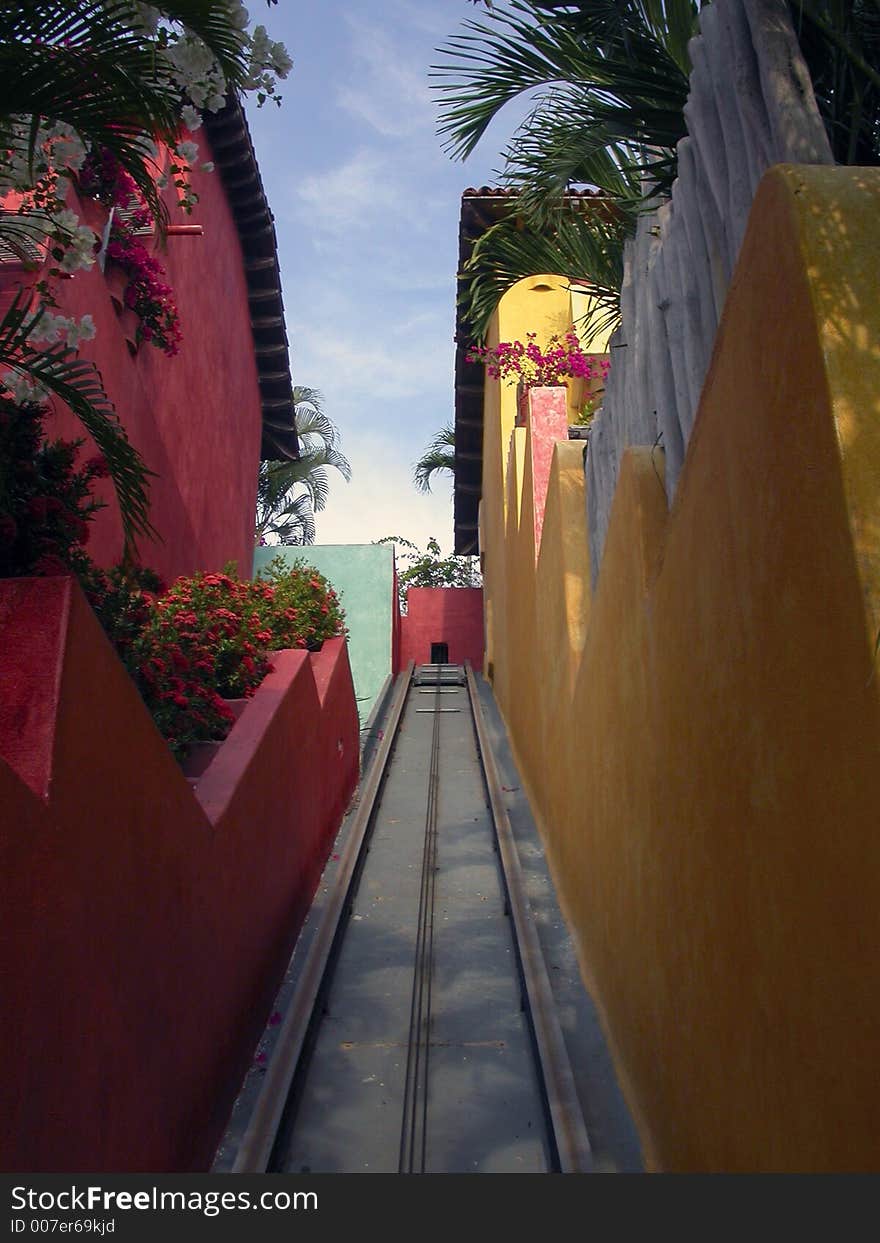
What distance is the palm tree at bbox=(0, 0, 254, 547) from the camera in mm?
3439

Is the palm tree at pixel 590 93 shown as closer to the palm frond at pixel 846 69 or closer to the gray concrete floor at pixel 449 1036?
the palm frond at pixel 846 69

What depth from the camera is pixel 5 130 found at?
3.86m

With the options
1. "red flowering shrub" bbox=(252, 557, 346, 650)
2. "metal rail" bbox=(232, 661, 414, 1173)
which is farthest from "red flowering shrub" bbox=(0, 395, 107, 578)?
"red flowering shrub" bbox=(252, 557, 346, 650)

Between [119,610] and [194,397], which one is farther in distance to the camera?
[194,397]

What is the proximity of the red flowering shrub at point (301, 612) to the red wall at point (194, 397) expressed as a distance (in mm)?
1210

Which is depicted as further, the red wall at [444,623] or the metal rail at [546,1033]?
the red wall at [444,623]

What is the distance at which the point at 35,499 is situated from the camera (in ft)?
12.4

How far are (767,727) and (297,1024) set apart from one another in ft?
12.2

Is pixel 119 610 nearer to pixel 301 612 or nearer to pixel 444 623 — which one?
pixel 301 612

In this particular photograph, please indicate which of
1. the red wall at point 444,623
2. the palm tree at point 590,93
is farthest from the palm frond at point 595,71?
the red wall at point 444,623

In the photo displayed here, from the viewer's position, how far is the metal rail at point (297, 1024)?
4.29m

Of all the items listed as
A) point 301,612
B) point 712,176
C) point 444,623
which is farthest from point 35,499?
point 444,623

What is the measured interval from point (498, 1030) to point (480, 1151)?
106 centimetres

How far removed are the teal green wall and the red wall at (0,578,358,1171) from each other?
12228 millimetres
